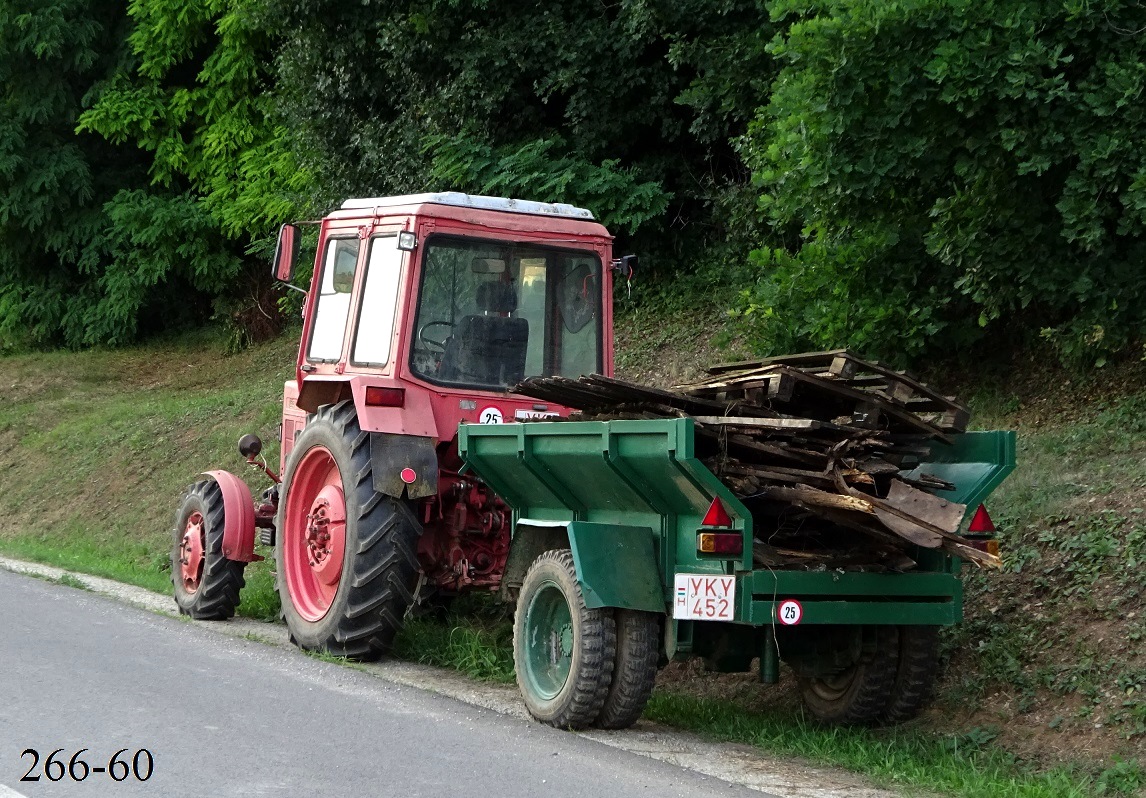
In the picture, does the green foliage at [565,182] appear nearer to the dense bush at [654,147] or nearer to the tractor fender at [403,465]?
the dense bush at [654,147]

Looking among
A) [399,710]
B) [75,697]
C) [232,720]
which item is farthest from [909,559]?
[75,697]

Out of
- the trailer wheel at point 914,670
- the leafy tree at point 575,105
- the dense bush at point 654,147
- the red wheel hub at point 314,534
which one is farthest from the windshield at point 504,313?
the leafy tree at point 575,105

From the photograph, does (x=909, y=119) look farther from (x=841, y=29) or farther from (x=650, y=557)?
(x=650, y=557)

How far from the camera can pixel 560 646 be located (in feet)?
25.0

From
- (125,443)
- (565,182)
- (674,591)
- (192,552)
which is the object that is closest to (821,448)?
(674,591)

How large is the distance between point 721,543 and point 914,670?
1586mm

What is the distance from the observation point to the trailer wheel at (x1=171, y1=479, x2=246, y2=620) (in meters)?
10.9

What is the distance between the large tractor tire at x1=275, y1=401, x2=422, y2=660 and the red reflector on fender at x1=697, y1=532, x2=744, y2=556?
8.97 ft

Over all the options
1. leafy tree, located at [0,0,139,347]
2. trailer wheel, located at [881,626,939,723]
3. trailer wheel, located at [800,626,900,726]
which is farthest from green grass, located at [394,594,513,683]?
leafy tree, located at [0,0,139,347]

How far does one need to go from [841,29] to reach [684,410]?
355cm

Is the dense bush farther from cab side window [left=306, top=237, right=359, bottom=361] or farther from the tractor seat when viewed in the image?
cab side window [left=306, top=237, right=359, bottom=361]

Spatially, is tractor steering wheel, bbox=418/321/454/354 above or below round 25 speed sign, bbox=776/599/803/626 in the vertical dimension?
above

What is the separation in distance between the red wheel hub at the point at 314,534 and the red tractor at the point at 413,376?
0.04 feet

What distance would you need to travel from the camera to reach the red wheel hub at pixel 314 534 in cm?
933
